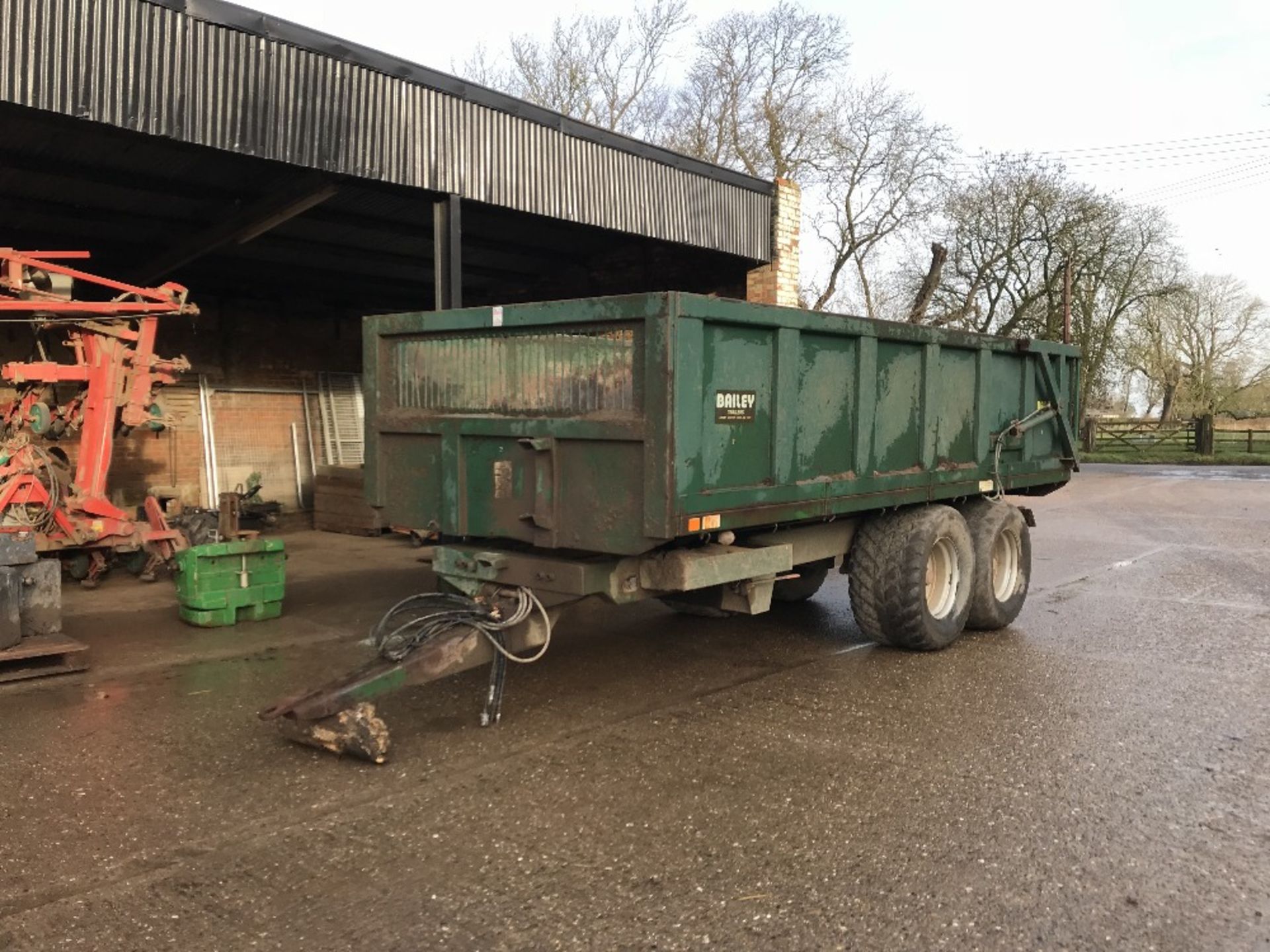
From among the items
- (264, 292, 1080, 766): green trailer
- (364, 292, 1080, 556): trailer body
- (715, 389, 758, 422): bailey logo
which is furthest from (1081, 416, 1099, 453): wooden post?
(715, 389, 758, 422): bailey logo

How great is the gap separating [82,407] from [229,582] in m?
2.70

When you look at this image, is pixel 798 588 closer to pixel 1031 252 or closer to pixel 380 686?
pixel 380 686

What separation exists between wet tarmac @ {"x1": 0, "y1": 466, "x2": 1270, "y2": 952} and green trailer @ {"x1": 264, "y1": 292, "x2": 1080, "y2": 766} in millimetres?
471

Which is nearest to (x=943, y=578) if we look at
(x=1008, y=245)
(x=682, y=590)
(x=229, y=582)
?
(x=682, y=590)

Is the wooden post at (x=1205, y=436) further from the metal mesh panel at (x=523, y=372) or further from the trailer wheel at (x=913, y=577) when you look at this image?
the metal mesh panel at (x=523, y=372)

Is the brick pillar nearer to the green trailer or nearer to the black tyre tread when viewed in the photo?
the green trailer

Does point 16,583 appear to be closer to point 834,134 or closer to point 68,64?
point 68,64

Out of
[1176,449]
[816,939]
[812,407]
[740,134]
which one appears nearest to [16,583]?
[812,407]

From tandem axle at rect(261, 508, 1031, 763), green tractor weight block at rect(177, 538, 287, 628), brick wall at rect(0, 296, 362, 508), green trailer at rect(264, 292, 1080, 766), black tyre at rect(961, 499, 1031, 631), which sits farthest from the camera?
brick wall at rect(0, 296, 362, 508)

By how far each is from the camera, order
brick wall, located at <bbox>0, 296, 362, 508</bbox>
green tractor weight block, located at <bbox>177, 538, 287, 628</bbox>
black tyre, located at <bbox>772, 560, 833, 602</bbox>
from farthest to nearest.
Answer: brick wall, located at <bbox>0, 296, 362, 508</bbox> → black tyre, located at <bbox>772, 560, 833, 602</bbox> → green tractor weight block, located at <bbox>177, 538, 287, 628</bbox>

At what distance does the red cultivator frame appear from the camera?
8.52 metres

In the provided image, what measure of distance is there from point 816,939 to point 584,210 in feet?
28.2

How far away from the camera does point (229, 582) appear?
801 centimetres

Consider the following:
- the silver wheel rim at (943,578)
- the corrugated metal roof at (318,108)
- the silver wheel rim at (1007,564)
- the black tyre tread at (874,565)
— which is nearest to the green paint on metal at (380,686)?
the black tyre tread at (874,565)
